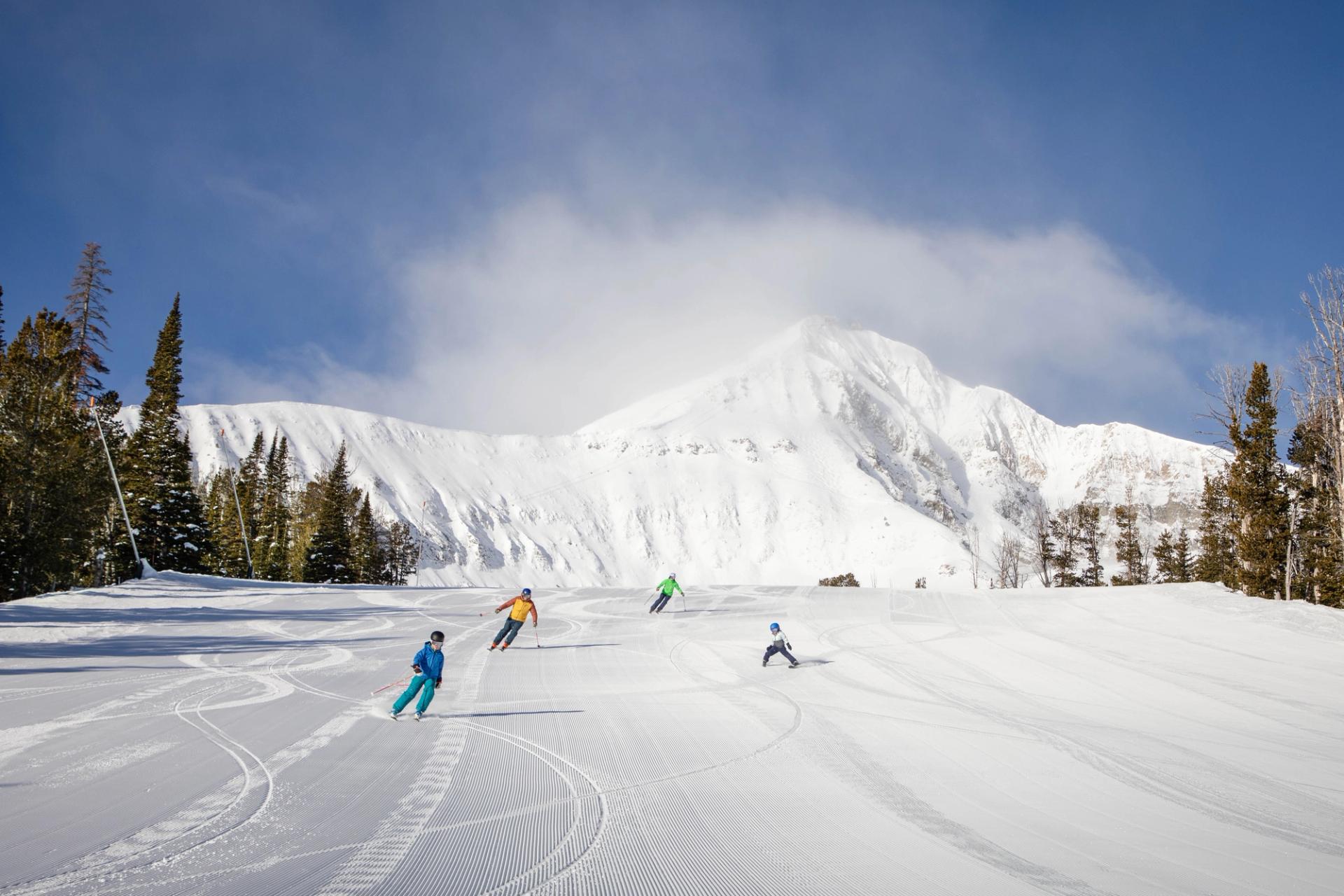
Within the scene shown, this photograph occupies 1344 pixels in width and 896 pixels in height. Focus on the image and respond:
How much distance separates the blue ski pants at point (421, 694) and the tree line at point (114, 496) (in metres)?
28.9

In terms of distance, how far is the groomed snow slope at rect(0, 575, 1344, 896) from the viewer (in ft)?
16.2

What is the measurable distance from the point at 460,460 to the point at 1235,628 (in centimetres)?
15286

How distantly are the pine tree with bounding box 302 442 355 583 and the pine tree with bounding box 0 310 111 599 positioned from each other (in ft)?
76.3

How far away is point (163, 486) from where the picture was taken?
4603 centimetres

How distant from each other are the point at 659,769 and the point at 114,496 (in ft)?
124

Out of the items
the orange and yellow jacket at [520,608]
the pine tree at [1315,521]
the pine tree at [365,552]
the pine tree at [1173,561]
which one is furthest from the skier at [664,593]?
the pine tree at [1173,561]

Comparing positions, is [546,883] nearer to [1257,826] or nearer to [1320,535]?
[1257,826]

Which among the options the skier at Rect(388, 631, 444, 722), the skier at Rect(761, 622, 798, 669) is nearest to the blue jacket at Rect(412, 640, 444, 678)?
the skier at Rect(388, 631, 444, 722)

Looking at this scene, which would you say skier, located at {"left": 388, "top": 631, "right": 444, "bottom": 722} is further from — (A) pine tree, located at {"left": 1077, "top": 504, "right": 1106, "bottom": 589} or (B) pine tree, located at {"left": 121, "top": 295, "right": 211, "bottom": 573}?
(A) pine tree, located at {"left": 1077, "top": 504, "right": 1106, "bottom": 589}

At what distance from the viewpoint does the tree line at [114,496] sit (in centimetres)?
2925

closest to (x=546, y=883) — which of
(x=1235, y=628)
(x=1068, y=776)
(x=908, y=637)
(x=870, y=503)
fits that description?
(x=1068, y=776)

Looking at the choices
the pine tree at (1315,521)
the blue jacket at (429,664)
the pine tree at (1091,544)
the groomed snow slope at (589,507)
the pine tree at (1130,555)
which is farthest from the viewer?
the groomed snow slope at (589,507)

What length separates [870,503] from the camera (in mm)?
176625

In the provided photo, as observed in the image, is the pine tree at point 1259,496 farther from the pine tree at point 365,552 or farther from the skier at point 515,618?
the pine tree at point 365,552
